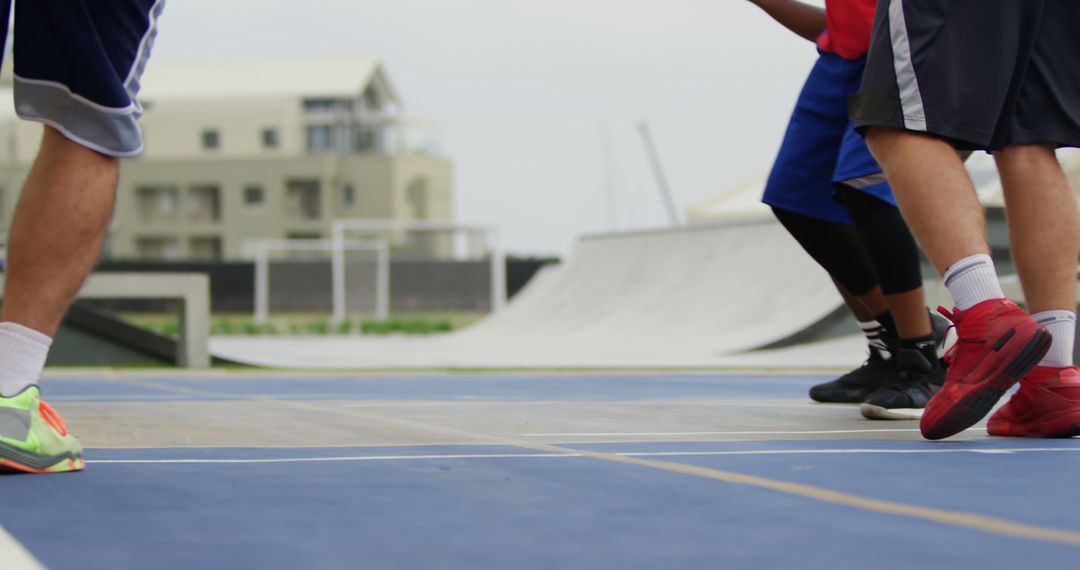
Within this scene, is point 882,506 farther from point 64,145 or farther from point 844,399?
point 844,399

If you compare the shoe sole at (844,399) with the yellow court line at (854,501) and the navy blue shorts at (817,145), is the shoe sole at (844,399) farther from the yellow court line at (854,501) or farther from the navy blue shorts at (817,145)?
the yellow court line at (854,501)

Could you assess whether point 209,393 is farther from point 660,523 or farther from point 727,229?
point 727,229

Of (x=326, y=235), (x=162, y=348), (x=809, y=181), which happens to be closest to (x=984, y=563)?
(x=809, y=181)

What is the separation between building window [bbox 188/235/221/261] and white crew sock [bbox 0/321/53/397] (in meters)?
55.1

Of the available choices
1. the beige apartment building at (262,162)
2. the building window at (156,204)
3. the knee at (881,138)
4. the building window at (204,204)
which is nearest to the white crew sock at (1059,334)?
the knee at (881,138)

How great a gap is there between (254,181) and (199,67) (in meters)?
6.00

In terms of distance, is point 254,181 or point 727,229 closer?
point 727,229

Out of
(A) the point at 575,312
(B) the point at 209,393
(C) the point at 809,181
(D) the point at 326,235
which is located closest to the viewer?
(C) the point at 809,181

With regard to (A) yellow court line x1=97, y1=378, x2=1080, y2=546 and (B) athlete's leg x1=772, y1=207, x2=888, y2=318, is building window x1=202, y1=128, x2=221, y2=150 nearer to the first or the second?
(B) athlete's leg x1=772, y1=207, x2=888, y2=318

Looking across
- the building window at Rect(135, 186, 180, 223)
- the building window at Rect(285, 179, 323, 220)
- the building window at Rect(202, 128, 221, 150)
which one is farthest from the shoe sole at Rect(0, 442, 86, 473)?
the building window at Rect(135, 186, 180, 223)

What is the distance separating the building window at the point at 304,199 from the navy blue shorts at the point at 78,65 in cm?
5250

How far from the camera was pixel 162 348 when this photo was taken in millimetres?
10211

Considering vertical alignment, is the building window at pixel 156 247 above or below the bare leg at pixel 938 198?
above

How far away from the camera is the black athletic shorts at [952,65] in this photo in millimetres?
2807
